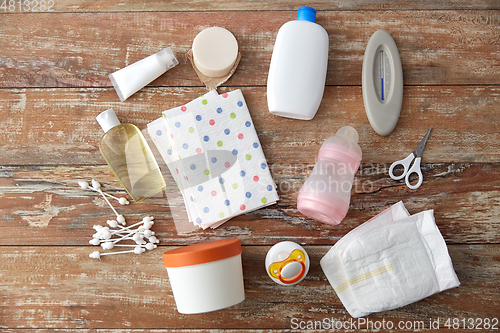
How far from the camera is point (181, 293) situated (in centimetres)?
60

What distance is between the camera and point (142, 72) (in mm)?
708

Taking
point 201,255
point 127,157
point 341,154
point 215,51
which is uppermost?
point 215,51

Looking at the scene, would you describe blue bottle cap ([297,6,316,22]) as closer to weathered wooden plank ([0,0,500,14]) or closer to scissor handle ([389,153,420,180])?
weathered wooden plank ([0,0,500,14])

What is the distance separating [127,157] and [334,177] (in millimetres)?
413

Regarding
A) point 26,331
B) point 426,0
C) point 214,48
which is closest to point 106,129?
point 214,48

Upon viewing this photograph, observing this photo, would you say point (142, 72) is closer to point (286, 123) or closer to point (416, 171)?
point (286, 123)

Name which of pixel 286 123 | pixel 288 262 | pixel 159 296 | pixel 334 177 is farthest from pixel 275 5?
pixel 159 296

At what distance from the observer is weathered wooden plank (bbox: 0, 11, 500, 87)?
731 mm

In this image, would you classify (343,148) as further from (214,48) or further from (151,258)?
(151,258)

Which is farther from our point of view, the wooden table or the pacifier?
the wooden table

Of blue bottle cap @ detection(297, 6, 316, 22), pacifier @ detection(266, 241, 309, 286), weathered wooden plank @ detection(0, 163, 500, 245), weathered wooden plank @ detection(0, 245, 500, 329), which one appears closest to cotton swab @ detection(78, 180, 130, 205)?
weathered wooden plank @ detection(0, 163, 500, 245)

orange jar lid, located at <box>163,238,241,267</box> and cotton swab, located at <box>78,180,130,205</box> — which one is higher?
cotton swab, located at <box>78,180,130,205</box>

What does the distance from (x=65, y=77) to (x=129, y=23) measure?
18 cm

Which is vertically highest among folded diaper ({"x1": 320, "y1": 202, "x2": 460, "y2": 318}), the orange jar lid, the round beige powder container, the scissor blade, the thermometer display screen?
the round beige powder container
